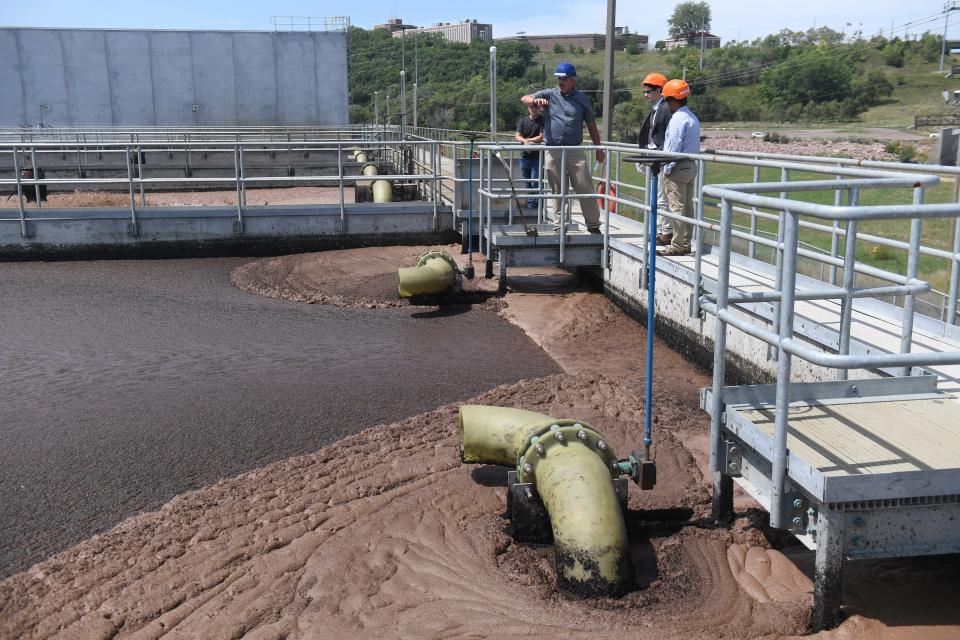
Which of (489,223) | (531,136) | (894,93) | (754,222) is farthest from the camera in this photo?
(894,93)

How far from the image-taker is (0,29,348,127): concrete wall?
4009 cm

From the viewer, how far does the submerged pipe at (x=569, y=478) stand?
4.20 m

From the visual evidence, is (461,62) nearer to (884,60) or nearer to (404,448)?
(884,60)

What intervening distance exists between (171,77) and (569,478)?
40.8 m

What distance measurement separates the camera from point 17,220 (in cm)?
1380

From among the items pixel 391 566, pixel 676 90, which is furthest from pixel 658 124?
pixel 391 566

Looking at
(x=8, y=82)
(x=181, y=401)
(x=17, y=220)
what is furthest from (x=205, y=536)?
(x=8, y=82)

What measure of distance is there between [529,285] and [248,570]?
7397 mm

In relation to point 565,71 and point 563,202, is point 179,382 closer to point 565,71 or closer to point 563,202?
point 563,202

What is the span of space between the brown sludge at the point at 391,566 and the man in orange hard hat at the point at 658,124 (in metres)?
3.62

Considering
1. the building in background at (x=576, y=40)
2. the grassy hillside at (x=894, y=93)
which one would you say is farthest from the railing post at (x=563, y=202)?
the building in background at (x=576, y=40)

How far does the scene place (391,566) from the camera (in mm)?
4543

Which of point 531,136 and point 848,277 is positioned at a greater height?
point 531,136

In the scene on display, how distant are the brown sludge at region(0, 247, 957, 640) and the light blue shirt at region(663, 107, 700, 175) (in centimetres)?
330
